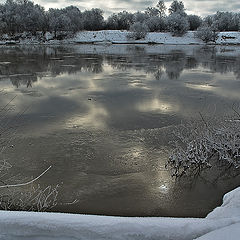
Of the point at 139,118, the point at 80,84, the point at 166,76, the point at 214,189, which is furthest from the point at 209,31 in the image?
the point at 214,189

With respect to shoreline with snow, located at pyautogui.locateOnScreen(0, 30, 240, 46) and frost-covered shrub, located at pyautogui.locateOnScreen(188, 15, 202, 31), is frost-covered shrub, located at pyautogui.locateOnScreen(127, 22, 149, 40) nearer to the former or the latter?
shoreline with snow, located at pyautogui.locateOnScreen(0, 30, 240, 46)

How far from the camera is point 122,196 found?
639 cm

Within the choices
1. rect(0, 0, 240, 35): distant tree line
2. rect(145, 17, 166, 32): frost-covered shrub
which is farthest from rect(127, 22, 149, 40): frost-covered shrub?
rect(145, 17, 166, 32): frost-covered shrub

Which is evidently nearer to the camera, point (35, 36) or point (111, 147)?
point (111, 147)

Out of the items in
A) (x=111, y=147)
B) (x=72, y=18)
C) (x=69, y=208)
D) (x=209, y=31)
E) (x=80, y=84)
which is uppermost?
(x=72, y=18)

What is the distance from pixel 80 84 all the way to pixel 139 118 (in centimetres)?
735

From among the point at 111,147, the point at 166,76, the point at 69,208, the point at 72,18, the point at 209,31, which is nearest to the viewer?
the point at 69,208

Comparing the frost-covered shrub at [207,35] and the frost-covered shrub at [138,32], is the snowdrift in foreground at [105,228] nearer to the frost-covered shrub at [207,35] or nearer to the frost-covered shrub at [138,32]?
the frost-covered shrub at [207,35]

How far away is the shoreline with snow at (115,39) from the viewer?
62.1 metres

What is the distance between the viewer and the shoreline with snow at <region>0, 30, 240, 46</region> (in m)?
62.1

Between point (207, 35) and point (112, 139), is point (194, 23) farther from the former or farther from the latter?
point (112, 139)

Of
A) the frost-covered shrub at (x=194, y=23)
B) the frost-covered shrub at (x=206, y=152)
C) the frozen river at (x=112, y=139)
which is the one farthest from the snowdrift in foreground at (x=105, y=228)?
the frost-covered shrub at (x=194, y=23)

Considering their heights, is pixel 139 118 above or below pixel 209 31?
below

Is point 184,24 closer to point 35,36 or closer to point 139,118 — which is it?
point 35,36
